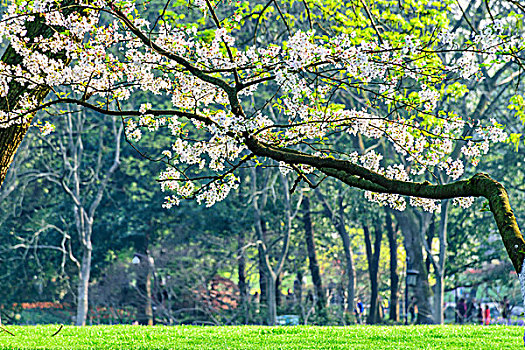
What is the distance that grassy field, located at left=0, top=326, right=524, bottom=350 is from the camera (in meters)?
8.67

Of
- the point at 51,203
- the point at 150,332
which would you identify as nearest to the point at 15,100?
the point at 150,332

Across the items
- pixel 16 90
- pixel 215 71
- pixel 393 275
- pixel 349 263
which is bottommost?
pixel 393 275

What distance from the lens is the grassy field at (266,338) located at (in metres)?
8.67

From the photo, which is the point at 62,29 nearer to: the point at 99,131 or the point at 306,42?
the point at 306,42

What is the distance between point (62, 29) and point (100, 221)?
19.0 m

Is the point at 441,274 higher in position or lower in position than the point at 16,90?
lower

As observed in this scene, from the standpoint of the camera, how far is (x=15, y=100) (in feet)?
18.9

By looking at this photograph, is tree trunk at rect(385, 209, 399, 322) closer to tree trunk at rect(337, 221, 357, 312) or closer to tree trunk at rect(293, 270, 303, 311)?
tree trunk at rect(337, 221, 357, 312)

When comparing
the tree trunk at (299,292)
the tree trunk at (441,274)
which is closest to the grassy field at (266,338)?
the tree trunk at (441,274)

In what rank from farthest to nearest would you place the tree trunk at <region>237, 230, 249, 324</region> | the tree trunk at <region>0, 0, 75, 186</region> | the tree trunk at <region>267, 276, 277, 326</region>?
the tree trunk at <region>237, 230, 249, 324</region>, the tree trunk at <region>267, 276, 277, 326</region>, the tree trunk at <region>0, 0, 75, 186</region>

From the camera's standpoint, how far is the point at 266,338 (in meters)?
9.48

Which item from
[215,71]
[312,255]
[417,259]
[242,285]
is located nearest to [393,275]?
[312,255]

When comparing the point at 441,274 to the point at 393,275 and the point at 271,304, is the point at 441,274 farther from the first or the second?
the point at 393,275

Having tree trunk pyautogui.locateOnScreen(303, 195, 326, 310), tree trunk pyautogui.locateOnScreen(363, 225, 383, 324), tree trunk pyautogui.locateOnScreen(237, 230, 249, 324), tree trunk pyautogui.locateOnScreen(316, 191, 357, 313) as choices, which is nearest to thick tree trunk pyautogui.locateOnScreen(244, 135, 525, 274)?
tree trunk pyautogui.locateOnScreen(237, 230, 249, 324)
